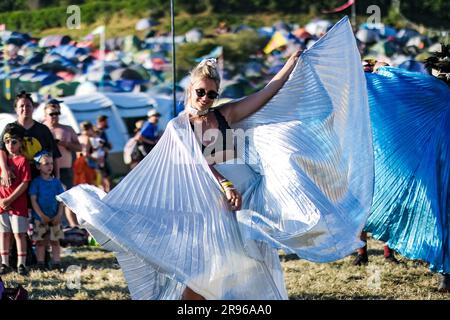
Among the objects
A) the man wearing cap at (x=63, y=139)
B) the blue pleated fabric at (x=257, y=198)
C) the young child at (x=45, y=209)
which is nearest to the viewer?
the blue pleated fabric at (x=257, y=198)

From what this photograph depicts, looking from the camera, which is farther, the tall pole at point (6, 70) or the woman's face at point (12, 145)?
the tall pole at point (6, 70)

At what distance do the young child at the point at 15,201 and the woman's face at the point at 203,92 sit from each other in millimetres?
2954

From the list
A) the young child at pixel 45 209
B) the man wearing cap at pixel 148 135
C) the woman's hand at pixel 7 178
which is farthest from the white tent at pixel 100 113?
the woman's hand at pixel 7 178

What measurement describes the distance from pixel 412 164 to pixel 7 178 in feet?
10.6

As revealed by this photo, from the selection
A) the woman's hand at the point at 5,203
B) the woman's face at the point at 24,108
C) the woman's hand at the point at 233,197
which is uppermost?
the woman's face at the point at 24,108

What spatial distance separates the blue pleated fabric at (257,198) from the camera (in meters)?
4.76

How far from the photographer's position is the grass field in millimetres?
6470

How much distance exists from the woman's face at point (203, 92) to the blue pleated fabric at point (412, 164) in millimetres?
1711

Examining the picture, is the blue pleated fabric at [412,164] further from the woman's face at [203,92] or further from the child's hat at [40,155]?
the child's hat at [40,155]

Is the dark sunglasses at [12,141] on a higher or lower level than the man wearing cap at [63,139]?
higher

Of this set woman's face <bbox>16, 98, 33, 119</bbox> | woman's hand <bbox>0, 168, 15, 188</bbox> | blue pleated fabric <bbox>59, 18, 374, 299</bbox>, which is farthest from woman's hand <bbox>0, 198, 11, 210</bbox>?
blue pleated fabric <bbox>59, 18, 374, 299</bbox>

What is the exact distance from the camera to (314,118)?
17.0ft

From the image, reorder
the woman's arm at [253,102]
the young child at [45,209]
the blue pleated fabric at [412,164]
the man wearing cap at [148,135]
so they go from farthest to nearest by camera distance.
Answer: the man wearing cap at [148,135] < the young child at [45,209] < the blue pleated fabric at [412,164] < the woman's arm at [253,102]

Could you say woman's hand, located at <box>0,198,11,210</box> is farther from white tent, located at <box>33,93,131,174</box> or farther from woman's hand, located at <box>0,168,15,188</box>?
white tent, located at <box>33,93,131,174</box>
